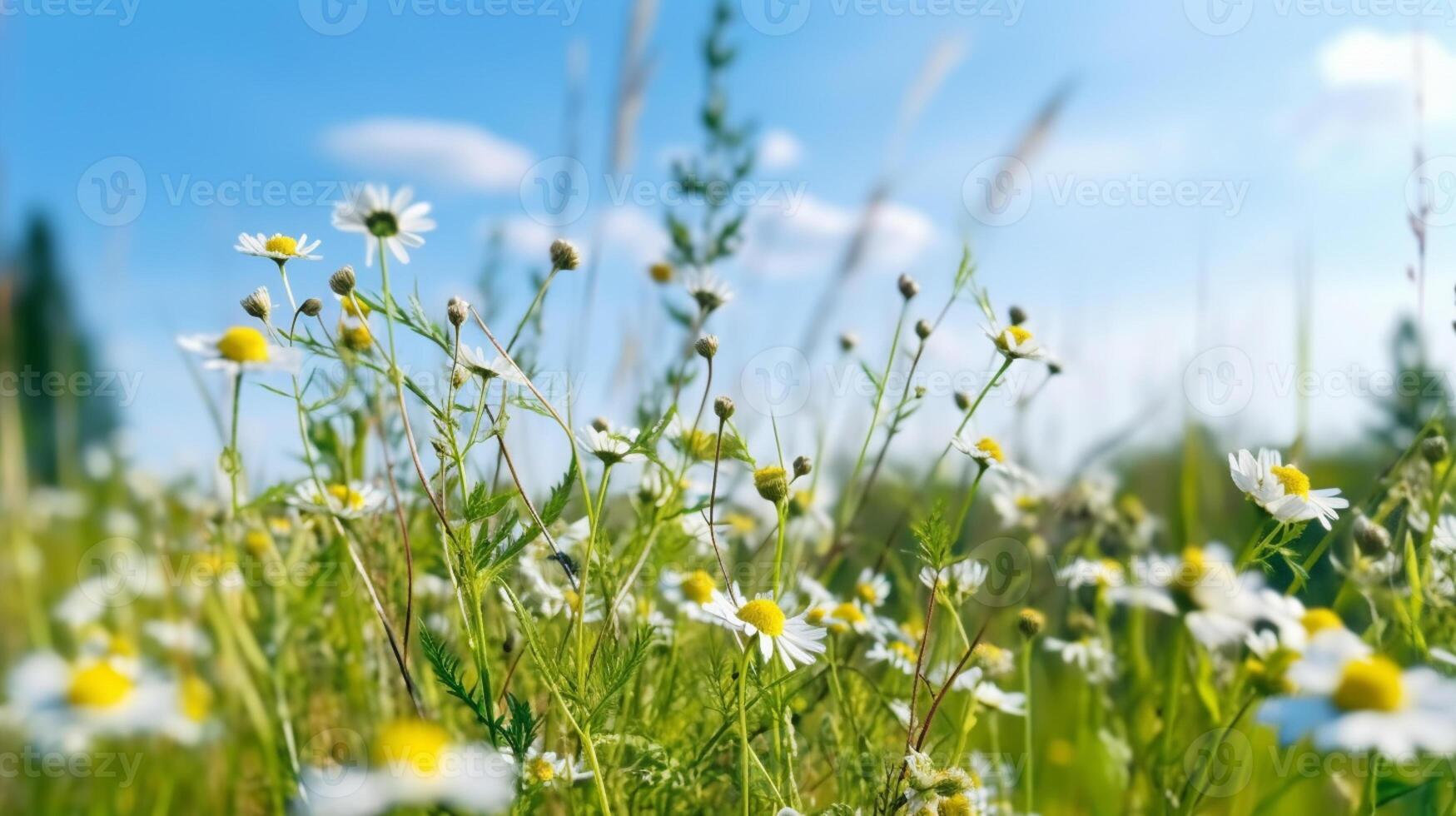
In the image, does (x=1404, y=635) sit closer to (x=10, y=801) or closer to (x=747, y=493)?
(x=747, y=493)

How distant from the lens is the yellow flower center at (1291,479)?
0.75m

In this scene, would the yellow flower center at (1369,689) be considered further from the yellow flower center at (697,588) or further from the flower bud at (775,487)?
the yellow flower center at (697,588)

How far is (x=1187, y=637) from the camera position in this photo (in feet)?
3.25

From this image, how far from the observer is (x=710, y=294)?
1094mm

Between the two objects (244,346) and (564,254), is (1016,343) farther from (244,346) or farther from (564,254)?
(244,346)

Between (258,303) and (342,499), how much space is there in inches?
9.6

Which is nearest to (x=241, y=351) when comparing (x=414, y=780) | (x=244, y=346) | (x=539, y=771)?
(x=244, y=346)

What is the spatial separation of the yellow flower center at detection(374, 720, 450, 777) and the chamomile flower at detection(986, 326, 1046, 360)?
1.89 ft

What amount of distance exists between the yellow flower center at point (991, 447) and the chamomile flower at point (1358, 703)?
14.4 inches

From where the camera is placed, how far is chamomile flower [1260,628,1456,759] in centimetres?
42

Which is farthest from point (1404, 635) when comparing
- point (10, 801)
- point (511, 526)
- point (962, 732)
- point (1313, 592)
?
point (10, 801)

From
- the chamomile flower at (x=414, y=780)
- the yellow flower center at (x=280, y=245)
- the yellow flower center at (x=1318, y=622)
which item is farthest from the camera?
the yellow flower center at (x=280, y=245)

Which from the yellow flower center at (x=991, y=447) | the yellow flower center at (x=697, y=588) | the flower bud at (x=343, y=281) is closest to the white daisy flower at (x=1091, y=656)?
the yellow flower center at (x=991, y=447)

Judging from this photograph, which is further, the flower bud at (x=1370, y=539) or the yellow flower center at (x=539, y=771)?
the flower bud at (x=1370, y=539)
